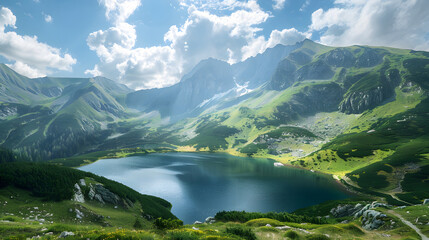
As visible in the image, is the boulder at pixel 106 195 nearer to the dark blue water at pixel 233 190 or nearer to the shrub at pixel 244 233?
the dark blue water at pixel 233 190

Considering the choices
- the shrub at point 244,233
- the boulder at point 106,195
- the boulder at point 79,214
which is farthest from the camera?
the boulder at point 106,195

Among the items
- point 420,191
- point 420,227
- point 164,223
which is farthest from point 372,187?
point 164,223

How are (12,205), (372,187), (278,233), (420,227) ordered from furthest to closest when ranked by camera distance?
(372,187) → (12,205) → (420,227) → (278,233)

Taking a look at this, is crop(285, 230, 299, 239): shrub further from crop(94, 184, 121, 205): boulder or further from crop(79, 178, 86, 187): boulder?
crop(79, 178, 86, 187): boulder

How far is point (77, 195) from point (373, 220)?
6017 cm

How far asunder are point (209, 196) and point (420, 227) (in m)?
79.1

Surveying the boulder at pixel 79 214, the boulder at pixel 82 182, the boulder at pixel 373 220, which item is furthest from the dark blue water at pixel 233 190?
the boulder at pixel 373 220

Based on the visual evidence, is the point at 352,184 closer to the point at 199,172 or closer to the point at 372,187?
the point at 372,187

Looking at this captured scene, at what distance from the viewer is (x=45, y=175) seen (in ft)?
145

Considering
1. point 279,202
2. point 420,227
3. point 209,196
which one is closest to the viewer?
point 420,227

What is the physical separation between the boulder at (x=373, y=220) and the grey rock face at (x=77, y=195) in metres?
57.6

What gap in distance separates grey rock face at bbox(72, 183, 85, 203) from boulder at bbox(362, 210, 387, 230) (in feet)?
189

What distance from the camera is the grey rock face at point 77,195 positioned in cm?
4079

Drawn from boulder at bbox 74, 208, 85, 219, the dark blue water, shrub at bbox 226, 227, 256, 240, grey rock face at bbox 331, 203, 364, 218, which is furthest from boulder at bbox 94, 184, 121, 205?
grey rock face at bbox 331, 203, 364, 218
